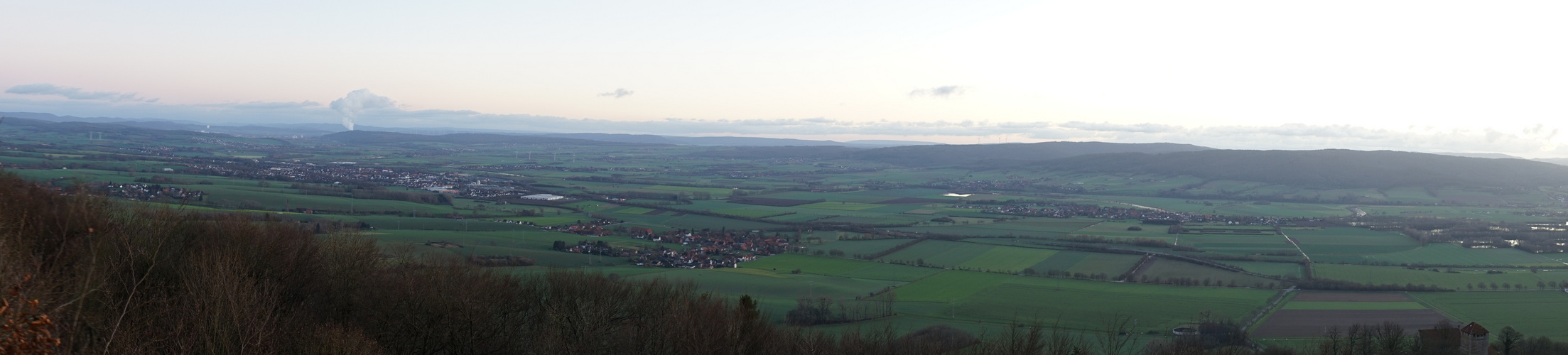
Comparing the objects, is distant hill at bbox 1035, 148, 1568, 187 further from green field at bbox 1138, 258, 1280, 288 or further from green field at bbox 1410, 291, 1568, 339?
green field at bbox 1410, 291, 1568, 339

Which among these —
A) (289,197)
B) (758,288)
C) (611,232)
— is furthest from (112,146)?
(758,288)

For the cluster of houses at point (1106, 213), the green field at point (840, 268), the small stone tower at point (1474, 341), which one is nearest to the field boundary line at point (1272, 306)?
the small stone tower at point (1474, 341)

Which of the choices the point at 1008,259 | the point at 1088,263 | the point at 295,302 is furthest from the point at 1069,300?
the point at 295,302

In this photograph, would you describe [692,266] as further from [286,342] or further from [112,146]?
[112,146]

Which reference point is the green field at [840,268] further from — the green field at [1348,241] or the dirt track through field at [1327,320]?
the green field at [1348,241]

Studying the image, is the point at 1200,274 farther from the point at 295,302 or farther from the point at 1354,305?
the point at 295,302

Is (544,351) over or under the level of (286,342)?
under
